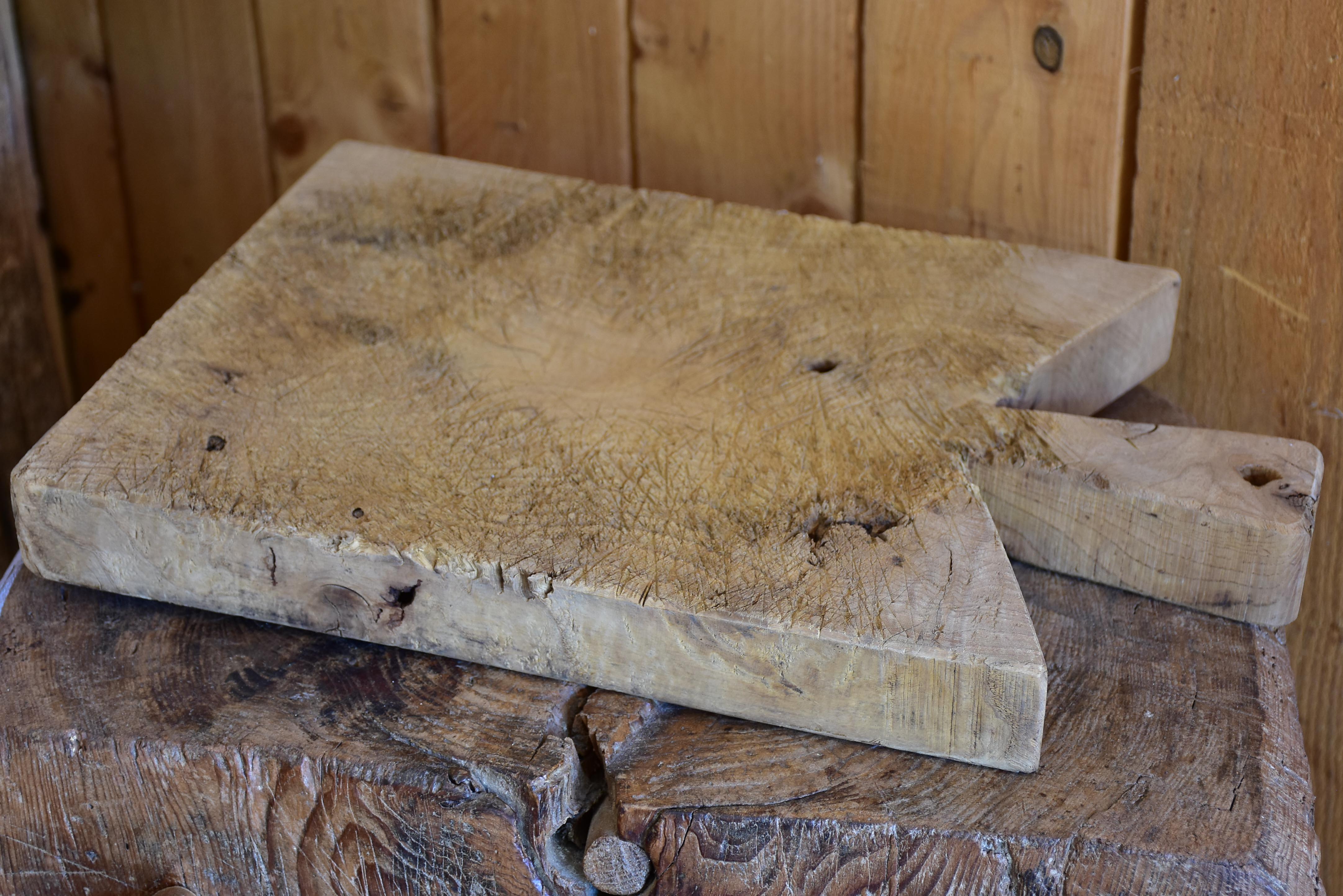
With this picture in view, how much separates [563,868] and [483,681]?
0.13m

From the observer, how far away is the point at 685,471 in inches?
31.9

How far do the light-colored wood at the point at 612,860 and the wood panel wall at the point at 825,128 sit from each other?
0.72 meters

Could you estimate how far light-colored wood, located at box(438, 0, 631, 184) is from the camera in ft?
4.25

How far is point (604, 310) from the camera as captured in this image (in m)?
0.99

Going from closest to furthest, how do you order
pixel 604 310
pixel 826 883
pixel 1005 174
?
1. pixel 826 883
2. pixel 604 310
3. pixel 1005 174

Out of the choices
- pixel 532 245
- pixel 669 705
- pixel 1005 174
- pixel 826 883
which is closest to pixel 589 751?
pixel 669 705

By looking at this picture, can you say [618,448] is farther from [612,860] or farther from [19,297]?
[19,297]

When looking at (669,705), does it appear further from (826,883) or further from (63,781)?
(63,781)

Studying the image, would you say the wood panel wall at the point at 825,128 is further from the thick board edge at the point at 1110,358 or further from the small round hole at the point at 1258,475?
the small round hole at the point at 1258,475

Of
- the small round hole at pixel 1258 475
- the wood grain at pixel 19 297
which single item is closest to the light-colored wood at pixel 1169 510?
the small round hole at pixel 1258 475

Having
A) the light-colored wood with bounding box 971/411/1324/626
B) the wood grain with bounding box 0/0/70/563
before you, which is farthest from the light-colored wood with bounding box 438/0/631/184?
the light-colored wood with bounding box 971/411/1324/626

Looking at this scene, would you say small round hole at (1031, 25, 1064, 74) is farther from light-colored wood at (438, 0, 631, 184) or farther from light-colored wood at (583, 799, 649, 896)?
light-colored wood at (583, 799, 649, 896)

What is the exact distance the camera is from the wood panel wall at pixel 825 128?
1.03 meters

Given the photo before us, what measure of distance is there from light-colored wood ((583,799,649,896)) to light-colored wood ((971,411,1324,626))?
31cm
